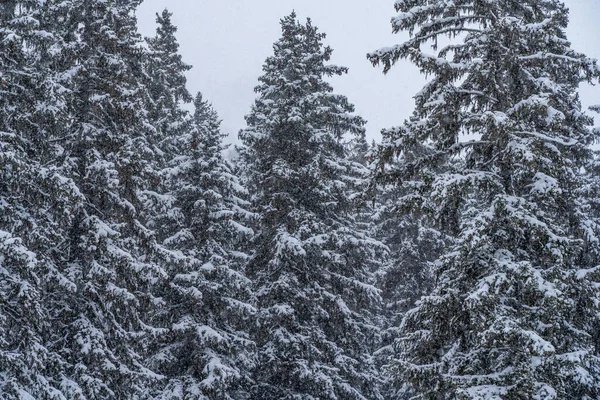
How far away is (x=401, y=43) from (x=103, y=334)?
10.4m

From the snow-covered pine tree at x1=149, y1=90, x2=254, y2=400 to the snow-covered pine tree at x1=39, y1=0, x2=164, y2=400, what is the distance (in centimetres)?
118

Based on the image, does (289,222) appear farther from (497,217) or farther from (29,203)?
→ (497,217)

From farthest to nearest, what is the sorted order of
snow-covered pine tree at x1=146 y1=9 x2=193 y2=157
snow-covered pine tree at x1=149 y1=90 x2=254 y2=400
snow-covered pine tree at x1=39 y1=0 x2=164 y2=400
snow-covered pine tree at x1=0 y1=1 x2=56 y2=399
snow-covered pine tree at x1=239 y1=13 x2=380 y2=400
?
snow-covered pine tree at x1=146 y1=9 x2=193 y2=157, snow-covered pine tree at x1=239 y1=13 x2=380 y2=400, snow-covered pine tree at x1=149 y1=90 x2=254 y2=400, snow-covered pine tree at x1=39 y1=0 x2=164 y2=400, snow-covered pine tree at x1=0 y1=1 x2=56 y2=399

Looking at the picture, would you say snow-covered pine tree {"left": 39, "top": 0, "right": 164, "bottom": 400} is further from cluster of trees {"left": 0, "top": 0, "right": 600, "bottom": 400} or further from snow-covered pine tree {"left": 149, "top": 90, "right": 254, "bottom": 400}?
snow-covered pine tree {"left": 149, "top": 90, "right": 254, "bottom": 400}

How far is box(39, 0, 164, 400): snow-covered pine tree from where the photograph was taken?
45.0 feet

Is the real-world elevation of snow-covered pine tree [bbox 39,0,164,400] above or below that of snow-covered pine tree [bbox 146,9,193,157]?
below

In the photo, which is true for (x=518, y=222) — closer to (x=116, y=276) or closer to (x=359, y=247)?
(x=116, y=276)

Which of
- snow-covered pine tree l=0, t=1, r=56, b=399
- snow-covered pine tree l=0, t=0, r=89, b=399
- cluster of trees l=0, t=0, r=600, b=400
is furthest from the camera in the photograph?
snow-covered pine tree l=0, t=0, r=89, b=399

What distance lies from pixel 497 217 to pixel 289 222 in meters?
9.83

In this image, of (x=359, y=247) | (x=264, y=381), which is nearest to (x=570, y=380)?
(x=264, y=381)

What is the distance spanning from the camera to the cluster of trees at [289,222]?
9.88 metres

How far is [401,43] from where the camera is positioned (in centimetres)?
1199

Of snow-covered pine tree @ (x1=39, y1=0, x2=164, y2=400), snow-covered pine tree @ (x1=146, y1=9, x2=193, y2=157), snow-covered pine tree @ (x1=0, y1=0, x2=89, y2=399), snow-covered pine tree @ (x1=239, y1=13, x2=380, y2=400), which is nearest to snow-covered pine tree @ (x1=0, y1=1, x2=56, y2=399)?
snow-covered pine tree @ (x1=0, y1=0, x2=89, y2=399)

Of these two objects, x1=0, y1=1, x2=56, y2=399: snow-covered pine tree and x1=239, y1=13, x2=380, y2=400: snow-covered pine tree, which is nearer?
x1=0, y1=1, x2=56, y2=399: snow-covered pine tree
